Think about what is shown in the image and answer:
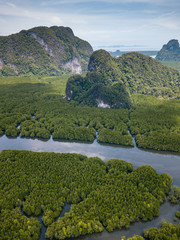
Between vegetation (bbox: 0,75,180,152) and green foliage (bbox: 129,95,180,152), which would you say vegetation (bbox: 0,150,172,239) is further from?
green foliage (bbox: 129,95,180,152)

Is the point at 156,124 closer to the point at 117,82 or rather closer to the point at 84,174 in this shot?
the point at 84,174

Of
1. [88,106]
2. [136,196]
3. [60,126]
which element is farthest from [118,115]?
[136,196]

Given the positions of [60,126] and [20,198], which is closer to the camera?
[20,198]

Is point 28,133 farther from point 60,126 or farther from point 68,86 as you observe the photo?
point 68,86

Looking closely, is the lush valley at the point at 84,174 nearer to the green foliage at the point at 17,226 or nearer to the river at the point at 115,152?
the green foliage at the point at 17,226

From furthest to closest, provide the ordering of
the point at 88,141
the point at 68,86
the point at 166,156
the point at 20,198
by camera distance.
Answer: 1. the point at 68,86
2. the point at 88,141
3. the point at 166,156
4. the point at 20,198

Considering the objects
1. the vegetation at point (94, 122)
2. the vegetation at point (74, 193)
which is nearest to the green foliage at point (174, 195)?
the vegetation at point (74, 193)
